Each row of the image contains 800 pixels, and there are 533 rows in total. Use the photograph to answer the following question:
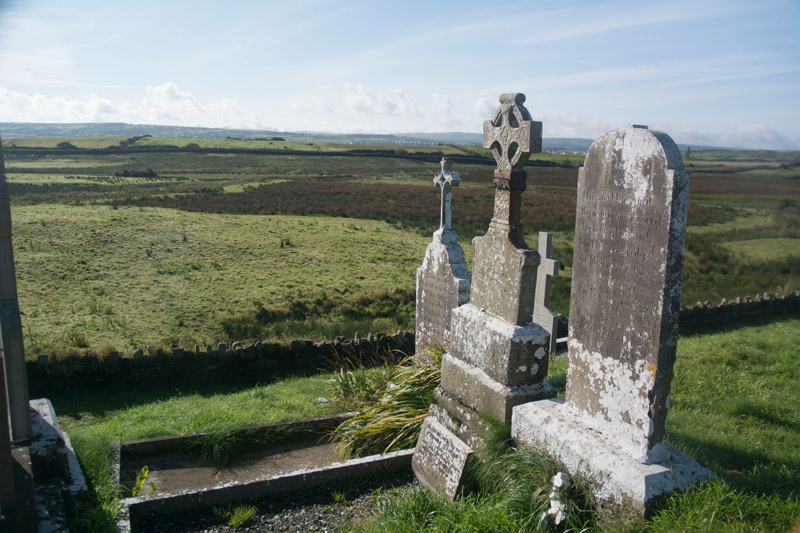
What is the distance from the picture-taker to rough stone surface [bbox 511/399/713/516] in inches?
128

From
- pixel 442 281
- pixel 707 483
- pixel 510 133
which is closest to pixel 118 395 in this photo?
pixel 442 281

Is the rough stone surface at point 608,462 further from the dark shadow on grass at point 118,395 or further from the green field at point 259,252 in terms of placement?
the green field at point 259,252

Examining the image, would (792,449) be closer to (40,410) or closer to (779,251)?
(40,410)

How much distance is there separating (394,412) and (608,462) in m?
2.80

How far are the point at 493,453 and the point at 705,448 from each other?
195 centimetres

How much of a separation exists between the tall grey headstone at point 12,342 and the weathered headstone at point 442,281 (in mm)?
4475

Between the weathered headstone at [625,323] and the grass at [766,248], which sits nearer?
the weathered headstone at [625,323]

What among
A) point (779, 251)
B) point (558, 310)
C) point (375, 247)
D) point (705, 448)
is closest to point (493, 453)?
point (705, 448)

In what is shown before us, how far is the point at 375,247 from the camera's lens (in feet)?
74.1

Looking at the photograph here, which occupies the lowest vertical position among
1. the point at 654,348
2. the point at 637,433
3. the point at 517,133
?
the point at 637,433

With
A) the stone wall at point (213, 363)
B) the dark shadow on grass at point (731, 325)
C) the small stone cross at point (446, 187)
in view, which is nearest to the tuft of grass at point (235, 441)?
the stone wall at point (213, 363)

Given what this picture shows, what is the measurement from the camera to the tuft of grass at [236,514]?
14.2 feet

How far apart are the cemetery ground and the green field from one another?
11.2 feet

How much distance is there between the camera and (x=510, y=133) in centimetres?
446
